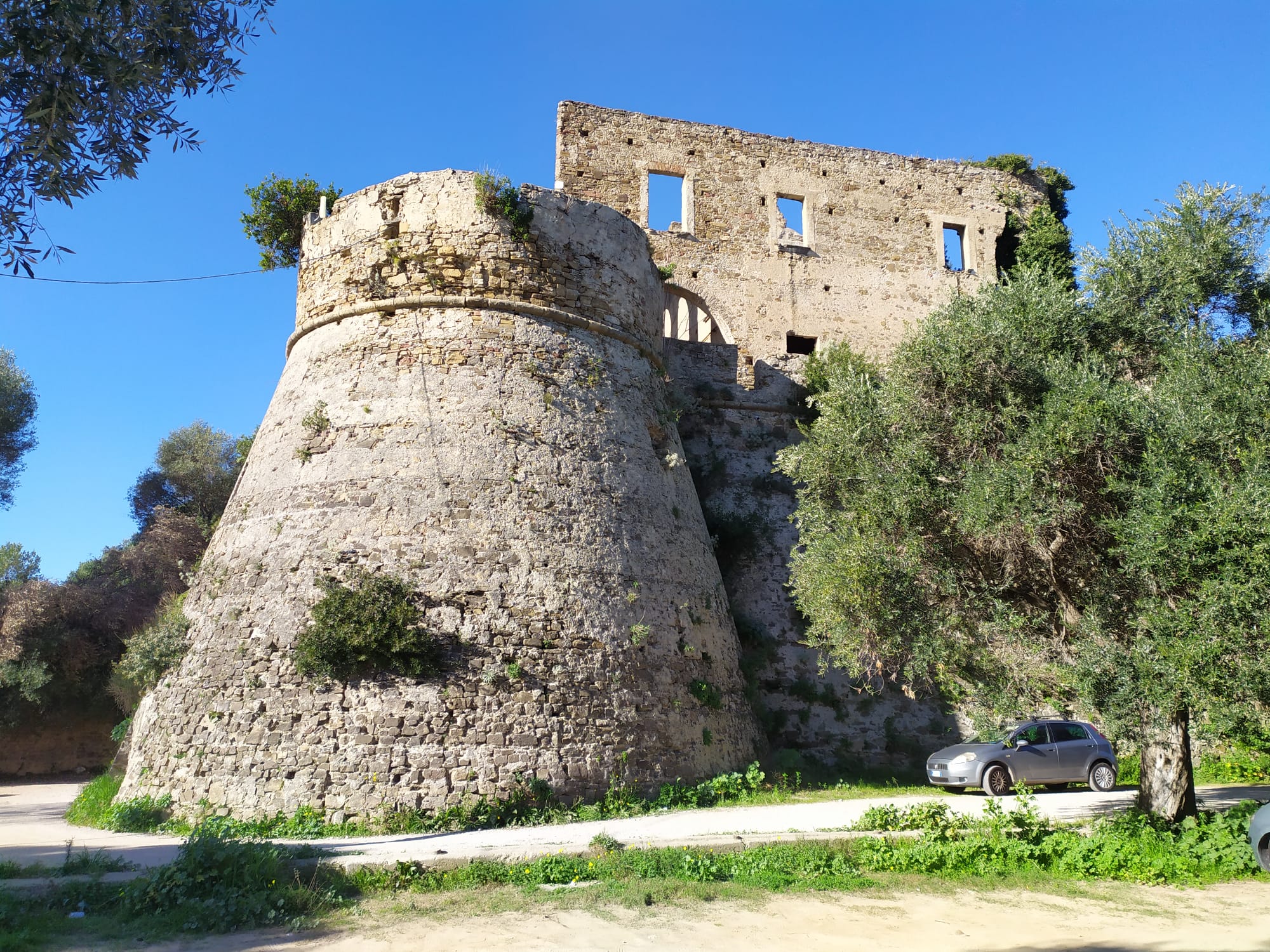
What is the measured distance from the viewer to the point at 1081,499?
28.3 ft

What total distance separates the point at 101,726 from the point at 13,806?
7964 millimetres

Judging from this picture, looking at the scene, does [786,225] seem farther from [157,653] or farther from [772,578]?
[157,653]

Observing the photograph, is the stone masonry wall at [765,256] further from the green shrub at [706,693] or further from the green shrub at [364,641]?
the green shrub at [364,641]

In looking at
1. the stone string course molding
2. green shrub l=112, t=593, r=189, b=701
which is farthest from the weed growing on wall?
green shrub l=112, t=593, r=189, b=701

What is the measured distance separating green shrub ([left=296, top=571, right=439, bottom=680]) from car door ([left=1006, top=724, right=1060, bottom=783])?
8.61m

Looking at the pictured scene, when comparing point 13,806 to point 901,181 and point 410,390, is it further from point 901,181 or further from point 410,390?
point 901,181

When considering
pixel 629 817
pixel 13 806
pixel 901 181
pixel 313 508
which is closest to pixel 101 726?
pixel 13 806

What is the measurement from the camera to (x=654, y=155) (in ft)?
72.4

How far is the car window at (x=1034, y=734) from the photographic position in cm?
1306

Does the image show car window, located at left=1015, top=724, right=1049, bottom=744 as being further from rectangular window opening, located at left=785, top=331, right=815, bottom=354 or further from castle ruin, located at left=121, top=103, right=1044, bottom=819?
rectangular window opening, located at left=785, top=331, right=815, bottom=354

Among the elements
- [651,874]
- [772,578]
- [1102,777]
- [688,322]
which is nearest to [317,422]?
[651,874]

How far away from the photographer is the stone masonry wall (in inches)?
694

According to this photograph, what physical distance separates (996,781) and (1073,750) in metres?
1.64

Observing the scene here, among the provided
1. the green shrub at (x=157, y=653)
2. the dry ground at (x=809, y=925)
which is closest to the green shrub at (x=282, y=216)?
the green shrub at (x=157, y=653)
